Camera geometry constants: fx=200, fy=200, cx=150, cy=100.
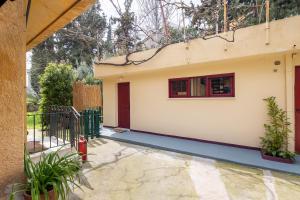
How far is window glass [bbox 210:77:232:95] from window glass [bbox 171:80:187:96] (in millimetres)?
1112

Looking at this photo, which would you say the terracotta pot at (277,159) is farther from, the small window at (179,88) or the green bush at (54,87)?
the green bush at (54,87)

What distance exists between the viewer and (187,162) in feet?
17.7

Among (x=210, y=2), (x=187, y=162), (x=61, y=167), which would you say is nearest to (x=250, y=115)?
(x=187, y=162)

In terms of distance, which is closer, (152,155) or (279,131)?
(279,131)

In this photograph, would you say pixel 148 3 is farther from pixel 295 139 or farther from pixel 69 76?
pixel 295 139

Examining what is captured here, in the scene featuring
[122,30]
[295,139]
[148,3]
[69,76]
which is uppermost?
[148,3]

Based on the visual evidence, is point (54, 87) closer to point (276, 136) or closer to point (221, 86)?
point (221, 86)

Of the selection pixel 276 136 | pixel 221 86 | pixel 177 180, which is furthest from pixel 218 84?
pixel 177 180

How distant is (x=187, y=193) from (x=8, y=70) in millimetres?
3373

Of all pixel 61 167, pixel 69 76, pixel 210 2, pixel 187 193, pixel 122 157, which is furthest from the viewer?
pixel 69 76

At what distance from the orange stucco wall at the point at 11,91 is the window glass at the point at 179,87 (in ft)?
20.4

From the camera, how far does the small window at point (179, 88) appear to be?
7.80 m

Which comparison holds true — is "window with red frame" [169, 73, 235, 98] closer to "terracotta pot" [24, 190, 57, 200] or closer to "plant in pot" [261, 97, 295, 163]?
"plant in pot" [261, 97, 295, 163]

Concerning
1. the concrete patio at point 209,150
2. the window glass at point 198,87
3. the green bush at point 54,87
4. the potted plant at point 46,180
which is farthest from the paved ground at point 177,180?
the green bush at point 54,87
